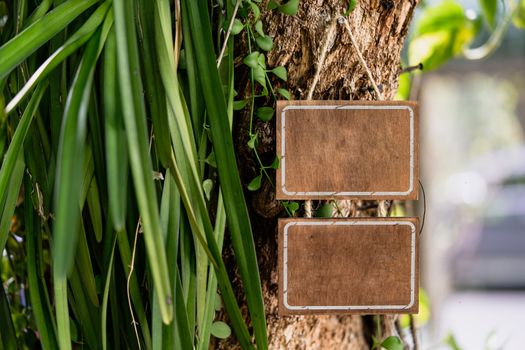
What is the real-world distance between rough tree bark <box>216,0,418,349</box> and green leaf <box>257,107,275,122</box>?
0.6 inches

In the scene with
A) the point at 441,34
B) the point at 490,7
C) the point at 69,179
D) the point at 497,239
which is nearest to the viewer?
the point at 69,179

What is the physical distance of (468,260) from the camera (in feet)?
15.9

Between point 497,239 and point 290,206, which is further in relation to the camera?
point 497,239

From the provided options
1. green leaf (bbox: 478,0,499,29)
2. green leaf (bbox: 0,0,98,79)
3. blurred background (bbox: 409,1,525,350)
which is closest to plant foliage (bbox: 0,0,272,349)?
green leaf (bbox: 0,0,98,79)

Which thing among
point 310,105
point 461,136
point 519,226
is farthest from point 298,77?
point 461,136

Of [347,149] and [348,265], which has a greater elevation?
[347,149]

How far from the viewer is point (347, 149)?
625 mm

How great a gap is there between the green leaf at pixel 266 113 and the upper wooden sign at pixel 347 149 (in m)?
0.02

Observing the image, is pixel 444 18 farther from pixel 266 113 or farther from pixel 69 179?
pixel 69 179

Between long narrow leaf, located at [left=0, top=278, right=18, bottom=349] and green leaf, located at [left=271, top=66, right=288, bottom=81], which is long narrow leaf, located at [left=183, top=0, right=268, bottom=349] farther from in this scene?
Result: long narrow leaf, located at [left=0, top=278, right=18, bottom=349]

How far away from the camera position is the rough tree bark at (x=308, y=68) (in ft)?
2.14

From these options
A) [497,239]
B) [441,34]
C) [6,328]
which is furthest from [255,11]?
[497,239]

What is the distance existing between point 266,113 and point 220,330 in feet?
0.67

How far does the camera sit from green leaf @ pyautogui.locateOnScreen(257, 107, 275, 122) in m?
0.63
